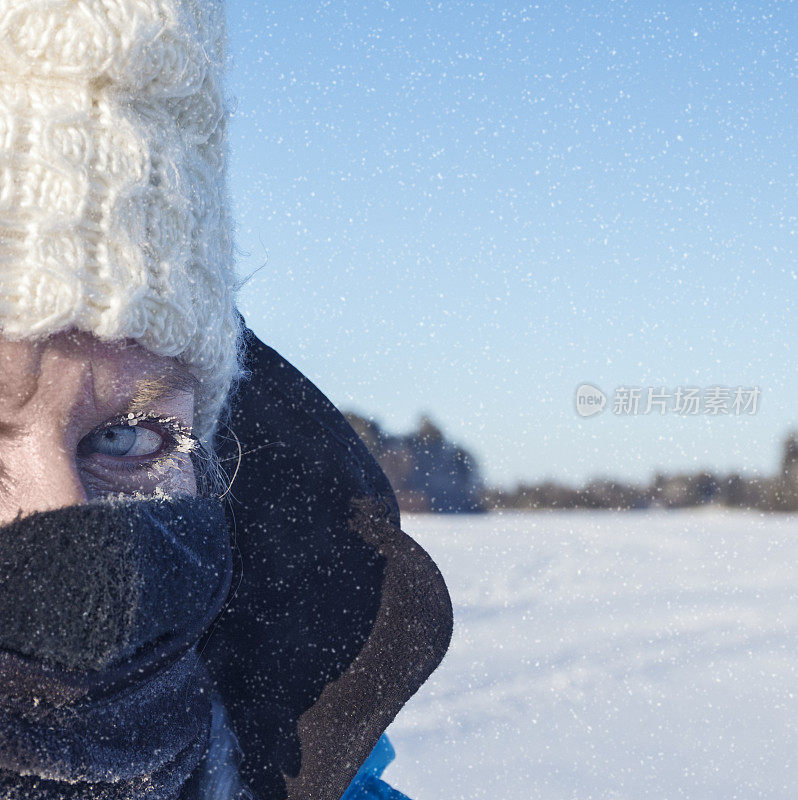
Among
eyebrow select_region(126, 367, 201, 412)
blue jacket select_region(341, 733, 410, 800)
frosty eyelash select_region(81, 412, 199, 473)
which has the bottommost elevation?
blue jacket select_region(341, 733, 410, 800)

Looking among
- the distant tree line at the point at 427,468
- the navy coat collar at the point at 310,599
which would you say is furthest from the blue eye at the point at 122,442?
the distant tree line at the point at 427,468

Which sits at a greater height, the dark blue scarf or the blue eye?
the blue eye

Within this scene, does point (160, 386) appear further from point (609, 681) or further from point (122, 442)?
point (609, 681)

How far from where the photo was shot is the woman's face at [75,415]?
0.85m

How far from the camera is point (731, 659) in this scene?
327cm

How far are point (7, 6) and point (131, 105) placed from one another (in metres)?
0.15

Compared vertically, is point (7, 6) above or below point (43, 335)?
above

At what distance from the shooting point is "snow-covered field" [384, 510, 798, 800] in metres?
2.09

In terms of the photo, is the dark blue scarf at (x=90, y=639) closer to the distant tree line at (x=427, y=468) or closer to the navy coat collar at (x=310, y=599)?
the navy coat collar at (x=310, y=599)

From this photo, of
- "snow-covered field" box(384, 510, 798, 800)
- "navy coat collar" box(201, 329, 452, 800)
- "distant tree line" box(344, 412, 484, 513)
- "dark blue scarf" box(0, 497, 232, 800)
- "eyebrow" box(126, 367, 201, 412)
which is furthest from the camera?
"distant tree line" box(344, 412, 484, 513)

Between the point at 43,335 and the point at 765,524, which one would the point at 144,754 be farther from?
the point at 765,524

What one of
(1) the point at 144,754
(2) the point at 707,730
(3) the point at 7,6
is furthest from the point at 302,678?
(2) the point at 707,730

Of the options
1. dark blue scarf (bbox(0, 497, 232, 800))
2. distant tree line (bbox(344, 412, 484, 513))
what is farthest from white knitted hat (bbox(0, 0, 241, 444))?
distant tree line (bbox(344, 412, 484, 513))

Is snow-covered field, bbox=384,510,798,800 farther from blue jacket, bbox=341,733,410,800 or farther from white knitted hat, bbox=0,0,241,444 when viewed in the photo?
white knitted hat, bbox=0,0,241,444
